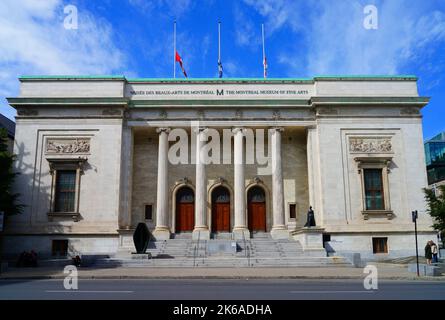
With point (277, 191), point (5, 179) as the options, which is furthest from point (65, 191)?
point (277, 191)

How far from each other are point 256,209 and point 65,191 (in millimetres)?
16297

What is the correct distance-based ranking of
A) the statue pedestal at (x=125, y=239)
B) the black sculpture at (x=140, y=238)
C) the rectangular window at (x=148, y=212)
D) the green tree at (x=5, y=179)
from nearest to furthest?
1. the black sculpture at (x=140, y=238)
2. the green tree at (x=5, y=179)
3. the statue pedestal at (x=125, y=239)
4. the rectangular window at (x=148, y=212)

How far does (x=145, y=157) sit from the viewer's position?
37.7 meters

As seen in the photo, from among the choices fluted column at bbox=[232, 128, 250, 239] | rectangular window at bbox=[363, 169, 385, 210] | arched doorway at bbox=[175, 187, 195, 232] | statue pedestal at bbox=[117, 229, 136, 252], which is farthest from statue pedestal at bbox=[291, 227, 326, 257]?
statue pedestal at bbox=[117, 229, 136, 252]

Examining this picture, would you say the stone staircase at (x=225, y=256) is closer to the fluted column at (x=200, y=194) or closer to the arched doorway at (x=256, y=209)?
the fluted column at (x=200, y=194)

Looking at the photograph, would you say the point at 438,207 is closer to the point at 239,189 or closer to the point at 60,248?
the point at 239,189

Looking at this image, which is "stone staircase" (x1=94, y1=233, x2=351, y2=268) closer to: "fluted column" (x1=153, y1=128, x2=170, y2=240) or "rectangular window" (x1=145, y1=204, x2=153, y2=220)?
"fluted column" (x1=153, y1=128, x2=170, y2=240)

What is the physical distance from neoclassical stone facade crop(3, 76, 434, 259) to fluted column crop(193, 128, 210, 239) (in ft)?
0.36

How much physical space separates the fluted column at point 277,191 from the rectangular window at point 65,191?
16499mm

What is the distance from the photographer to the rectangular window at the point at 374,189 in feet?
111

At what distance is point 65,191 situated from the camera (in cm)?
3412

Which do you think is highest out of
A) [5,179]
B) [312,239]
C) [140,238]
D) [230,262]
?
[5,179]

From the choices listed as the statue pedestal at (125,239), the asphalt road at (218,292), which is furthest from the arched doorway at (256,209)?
the asphalt road at (218,292)

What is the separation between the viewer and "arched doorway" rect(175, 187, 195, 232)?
36406mm
